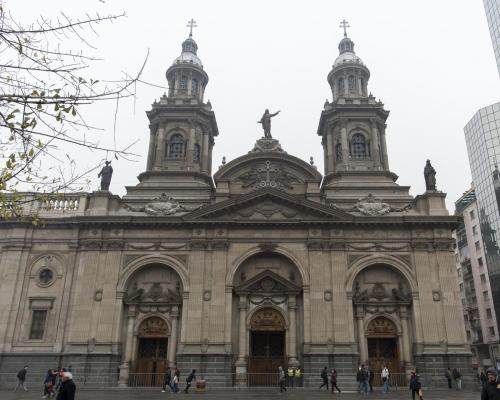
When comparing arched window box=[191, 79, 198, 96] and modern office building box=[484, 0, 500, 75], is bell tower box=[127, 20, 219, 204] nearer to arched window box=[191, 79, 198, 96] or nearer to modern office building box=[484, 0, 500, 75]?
arched window box=[191, 79, 198, 96]

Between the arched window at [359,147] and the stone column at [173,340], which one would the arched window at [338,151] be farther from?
the stone column at [173,340]

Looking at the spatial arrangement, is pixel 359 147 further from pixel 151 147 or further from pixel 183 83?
pixel 151 147

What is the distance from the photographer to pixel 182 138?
4222 centimetres

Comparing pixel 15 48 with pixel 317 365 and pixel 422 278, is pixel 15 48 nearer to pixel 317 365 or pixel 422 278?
pixel 317 365

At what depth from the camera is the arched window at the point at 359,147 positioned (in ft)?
135

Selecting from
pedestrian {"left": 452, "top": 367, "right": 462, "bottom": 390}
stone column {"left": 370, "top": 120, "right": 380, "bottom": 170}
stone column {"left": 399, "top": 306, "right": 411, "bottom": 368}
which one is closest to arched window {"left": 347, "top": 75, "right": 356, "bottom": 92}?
stone column {"left": 370, "top": 120, "right": 380, "bottom": 170}

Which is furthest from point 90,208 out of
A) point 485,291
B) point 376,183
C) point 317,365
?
point 485,291

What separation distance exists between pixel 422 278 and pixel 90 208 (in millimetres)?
24757

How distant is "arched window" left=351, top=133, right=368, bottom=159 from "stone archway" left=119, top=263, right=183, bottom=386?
1929cm

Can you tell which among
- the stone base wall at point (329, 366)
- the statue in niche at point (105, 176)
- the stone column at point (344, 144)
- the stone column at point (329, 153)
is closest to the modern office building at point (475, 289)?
the stone column at point (329, 153)

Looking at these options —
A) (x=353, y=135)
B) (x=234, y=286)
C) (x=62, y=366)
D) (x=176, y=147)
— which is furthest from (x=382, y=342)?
(x=176, y=147)

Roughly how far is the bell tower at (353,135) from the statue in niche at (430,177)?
9.59 feet

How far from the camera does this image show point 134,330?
32.3 metres

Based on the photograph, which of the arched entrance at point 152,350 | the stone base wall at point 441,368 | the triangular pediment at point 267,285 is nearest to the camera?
the stone base wall at point 441,368
